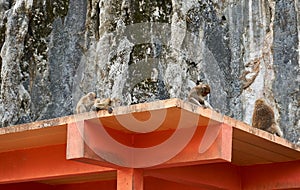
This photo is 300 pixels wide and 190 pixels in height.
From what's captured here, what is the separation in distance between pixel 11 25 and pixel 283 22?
753 cm

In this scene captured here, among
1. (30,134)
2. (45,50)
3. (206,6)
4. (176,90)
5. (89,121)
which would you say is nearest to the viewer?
(89,121)

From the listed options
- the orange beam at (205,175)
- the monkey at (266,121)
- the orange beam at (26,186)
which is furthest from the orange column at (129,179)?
the monkey at (266,121)

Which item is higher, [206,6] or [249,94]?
[206,6]

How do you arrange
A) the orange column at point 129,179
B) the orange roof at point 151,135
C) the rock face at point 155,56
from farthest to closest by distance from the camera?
the rock face at point 155,56 → the orange column at point 129,179 → the orange roof at point 151,135

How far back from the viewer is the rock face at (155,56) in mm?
14320

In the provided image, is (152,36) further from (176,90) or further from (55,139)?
(55,139)

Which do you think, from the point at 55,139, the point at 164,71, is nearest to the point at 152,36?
the point at 164,71

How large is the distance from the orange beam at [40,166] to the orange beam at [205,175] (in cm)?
56

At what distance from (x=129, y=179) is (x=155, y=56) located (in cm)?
1020

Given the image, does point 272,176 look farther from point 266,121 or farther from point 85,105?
point 85,105

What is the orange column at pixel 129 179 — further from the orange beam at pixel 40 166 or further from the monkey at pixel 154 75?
the monkey at pixel 154 75

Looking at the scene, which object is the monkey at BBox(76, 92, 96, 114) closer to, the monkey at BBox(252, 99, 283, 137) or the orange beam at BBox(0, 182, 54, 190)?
the orange beam at BBox(0, 182, 54, 190)

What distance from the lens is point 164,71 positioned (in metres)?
14.5

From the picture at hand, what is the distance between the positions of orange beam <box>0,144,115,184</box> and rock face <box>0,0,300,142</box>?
26.8 ft
